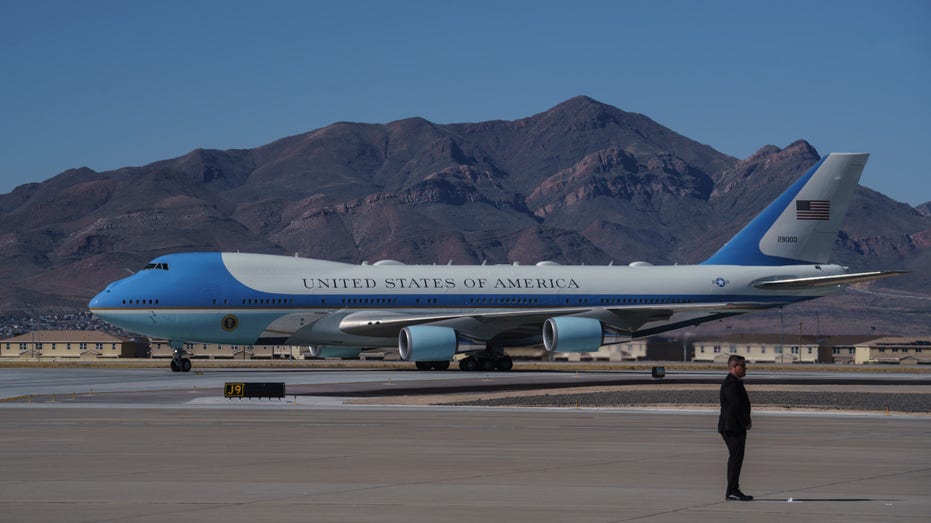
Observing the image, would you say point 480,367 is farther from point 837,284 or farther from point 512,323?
point 837,284

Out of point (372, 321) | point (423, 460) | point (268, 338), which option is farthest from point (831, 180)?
point (423, 460)

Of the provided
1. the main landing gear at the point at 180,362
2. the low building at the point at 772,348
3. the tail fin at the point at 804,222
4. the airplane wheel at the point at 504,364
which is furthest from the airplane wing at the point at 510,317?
the main landing gear at the point at 180,362

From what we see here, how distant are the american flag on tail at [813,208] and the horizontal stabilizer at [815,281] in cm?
428

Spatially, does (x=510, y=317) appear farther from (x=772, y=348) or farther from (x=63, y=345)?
(x=63, y=345)

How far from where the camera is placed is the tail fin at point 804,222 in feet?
233

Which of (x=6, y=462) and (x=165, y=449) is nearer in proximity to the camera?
(x=6, y=462)

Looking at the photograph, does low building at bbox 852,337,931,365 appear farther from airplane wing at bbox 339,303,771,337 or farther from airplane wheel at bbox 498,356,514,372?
airplane wheel at bbox 498,356,514,372

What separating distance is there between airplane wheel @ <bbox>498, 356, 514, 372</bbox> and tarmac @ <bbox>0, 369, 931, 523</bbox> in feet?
87.3

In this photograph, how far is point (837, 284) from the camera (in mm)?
67312

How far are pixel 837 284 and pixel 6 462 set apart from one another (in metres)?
51.6

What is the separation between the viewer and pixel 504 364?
67.6 metres

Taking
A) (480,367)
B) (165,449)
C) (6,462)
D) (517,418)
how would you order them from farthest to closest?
(480,367) → (517,418) → (165,449) → (6,462)

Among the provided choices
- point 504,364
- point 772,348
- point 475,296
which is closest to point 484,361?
point 504,364

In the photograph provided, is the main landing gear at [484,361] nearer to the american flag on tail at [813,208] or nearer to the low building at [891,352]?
the american flag on tail at [813,208]
